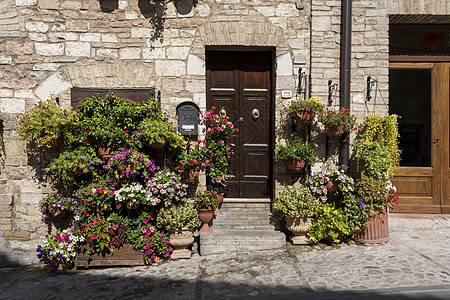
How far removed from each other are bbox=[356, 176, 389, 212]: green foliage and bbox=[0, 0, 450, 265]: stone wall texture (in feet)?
3.36

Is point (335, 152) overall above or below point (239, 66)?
below

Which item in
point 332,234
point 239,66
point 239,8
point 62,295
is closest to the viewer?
point 62,295

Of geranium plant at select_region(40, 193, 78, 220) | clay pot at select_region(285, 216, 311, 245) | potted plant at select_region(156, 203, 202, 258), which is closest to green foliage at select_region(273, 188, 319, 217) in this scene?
clay pot at select_region(285, 216, 311, 245)

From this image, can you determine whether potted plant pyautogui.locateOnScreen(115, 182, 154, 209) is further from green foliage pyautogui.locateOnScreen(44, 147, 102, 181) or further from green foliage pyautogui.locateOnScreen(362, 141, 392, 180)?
green foliage pyautogui.locateOnScreen(362, 141, 392, 180)

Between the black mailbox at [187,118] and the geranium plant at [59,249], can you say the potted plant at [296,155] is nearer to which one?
the black mailbox at [187,118]

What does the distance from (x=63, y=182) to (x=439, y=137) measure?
19.7 ft

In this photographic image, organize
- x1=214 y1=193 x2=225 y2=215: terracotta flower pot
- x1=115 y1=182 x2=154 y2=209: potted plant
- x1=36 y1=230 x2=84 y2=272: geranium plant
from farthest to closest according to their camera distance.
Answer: x1=214 y1=193 x2=225 y2=215: terracotta flower pot < x1=115 y1=182 x2=154 y2=209: potted plant < x1=36 y1=230 x2=84 y2=272: geranium plant

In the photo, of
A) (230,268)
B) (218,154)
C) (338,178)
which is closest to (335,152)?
(338,178)

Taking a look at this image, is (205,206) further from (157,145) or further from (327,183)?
(327,183)

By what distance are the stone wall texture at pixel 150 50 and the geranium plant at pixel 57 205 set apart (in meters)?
0.25

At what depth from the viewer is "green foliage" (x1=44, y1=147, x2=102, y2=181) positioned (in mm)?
4152

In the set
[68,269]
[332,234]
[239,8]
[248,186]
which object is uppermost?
[239,8]

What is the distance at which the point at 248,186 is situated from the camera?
5043 mm

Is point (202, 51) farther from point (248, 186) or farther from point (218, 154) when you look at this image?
point (248, 186)
